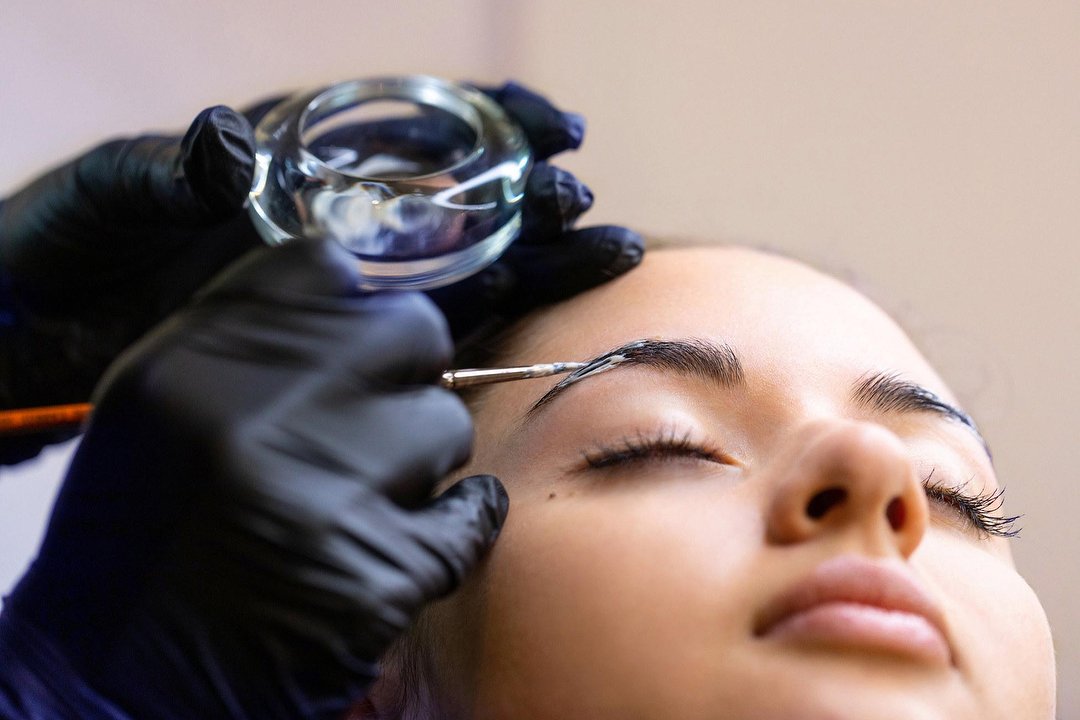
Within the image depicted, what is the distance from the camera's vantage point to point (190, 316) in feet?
2.53

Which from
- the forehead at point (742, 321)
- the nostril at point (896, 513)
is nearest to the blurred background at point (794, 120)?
the forehead at point (742, 321)

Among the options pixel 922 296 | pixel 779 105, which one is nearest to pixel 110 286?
pixel 779 105

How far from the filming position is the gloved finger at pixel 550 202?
1.12m

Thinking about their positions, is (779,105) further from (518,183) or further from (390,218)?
(390,218)

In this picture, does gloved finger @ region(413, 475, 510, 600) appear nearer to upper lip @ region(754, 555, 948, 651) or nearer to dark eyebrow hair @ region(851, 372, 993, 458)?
upper lip @ region(754, 555, 948, 651)

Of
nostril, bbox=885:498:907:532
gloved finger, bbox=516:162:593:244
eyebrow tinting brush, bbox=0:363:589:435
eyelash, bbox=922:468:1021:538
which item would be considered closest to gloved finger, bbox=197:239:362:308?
eyebrow tinting brush, bbox=0:363:589:435

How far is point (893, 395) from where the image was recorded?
0.95 meters

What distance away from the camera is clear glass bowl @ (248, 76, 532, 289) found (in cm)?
100

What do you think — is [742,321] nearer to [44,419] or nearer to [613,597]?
[613,597]

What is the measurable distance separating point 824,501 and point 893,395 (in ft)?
0.74

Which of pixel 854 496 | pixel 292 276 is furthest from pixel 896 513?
pixel 292 276

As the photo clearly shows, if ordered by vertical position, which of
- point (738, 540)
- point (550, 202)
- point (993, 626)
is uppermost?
point (550, 202)

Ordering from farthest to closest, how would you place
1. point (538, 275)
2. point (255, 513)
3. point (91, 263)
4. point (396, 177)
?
point (91, 263), point (538, 275), point (396, 177), point (255, 513)

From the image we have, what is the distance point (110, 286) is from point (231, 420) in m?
0.82
